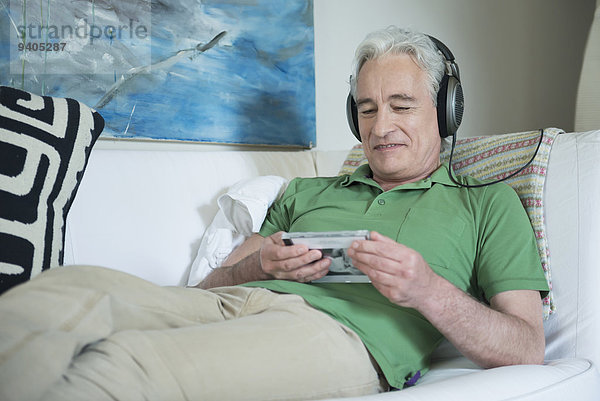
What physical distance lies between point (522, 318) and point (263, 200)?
68 centimetres

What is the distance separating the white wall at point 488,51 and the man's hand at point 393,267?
1240 millimetres

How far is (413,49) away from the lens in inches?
59.9

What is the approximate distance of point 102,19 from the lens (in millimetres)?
1777

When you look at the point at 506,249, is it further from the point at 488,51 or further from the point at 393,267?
the point at 488,51

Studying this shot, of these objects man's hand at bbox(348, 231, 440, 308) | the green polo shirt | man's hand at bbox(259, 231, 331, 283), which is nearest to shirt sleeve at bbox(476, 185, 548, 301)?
the green polo shirt

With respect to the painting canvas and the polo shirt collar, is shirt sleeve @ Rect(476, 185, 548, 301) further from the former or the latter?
the painting canvas

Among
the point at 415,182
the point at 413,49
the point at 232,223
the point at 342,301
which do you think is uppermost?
the point at 413,49

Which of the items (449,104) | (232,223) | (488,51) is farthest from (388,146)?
(488,51)

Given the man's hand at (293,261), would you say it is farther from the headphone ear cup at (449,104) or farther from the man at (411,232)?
the headphone ear cup at (449,104)

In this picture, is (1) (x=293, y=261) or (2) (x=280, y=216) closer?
(1) (x=293, y=261)

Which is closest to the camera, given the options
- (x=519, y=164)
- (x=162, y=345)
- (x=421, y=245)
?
(x=162, y=345)

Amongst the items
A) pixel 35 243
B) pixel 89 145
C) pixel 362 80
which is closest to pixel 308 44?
pixel 362 80

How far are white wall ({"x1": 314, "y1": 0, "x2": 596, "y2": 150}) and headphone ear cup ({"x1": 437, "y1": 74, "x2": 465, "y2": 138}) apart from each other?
810mm

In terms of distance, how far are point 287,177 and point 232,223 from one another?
373mm
